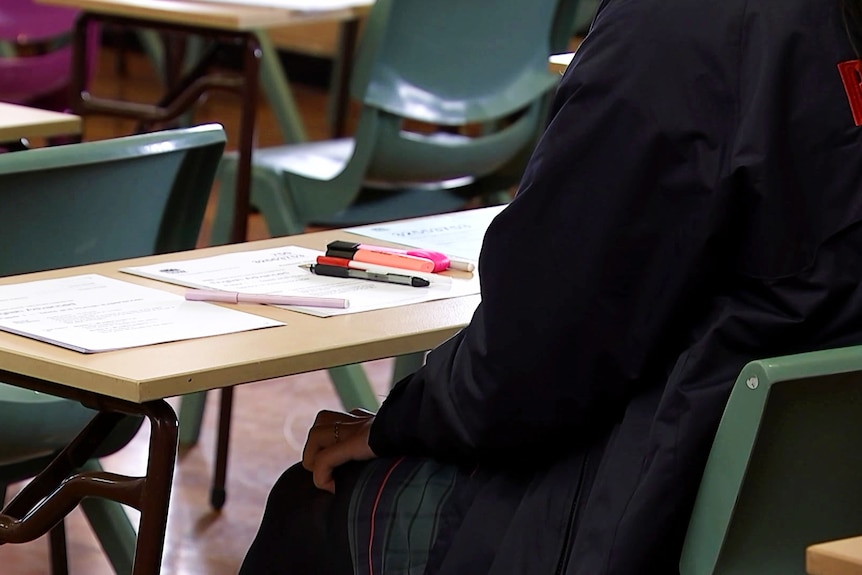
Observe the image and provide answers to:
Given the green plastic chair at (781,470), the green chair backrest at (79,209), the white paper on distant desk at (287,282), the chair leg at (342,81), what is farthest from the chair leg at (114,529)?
the chair leg at (342,81)

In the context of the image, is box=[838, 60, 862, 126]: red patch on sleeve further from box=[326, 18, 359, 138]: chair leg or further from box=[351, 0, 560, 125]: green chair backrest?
box=[326, 18, 359, 138]: chair leg

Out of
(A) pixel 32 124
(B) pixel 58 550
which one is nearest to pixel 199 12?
(A) pixel 32 124

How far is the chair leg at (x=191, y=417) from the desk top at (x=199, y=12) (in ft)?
2.37

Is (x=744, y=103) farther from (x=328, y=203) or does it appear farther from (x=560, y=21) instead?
(x=560, y=21)

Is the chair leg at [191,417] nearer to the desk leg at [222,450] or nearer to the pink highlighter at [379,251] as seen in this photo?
the desk leg at [222,450]

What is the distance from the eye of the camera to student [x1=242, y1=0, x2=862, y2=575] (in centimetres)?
123

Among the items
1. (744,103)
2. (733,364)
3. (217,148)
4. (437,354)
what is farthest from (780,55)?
(217,148)

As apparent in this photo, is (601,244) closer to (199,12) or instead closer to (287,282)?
(287,282)

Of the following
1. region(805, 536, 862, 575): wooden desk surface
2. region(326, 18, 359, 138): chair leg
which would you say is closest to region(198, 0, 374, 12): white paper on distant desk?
region(326, 18, 359, 138): chair leg

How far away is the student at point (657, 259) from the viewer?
48.4 inches

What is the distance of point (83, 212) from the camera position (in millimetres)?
1888

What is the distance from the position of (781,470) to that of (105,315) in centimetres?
60

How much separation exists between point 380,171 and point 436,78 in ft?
0.69

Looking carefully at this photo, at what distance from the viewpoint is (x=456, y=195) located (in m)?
3.29
